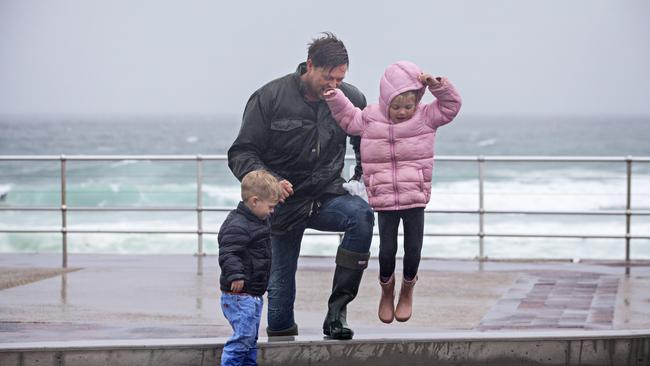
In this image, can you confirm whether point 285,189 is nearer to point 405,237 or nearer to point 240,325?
point 240,325

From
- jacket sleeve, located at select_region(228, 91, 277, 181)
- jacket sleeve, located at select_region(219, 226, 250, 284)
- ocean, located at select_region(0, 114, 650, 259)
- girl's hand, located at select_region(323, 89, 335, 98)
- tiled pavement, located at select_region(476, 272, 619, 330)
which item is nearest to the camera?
jacket sleeve, located at select_region(219, 226, 250, 284)

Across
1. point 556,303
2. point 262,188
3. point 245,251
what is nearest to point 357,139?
point 262,188

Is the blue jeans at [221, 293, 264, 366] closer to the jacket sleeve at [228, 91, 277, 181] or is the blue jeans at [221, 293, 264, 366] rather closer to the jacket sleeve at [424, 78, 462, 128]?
the jacket sleeve at [228, 91, 277, 181]

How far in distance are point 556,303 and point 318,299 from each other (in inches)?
77.4

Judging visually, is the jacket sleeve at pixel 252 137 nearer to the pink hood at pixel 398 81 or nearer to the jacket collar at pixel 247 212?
the jacket collar at pixel 247 212

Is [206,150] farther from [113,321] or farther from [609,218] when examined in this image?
[113,321]

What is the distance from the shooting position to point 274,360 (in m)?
7.18

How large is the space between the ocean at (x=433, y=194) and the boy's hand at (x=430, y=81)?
22.2ft

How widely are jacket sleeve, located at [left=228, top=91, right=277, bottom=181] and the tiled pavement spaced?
9.75 feet

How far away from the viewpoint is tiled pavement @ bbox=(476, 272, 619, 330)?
396 inches

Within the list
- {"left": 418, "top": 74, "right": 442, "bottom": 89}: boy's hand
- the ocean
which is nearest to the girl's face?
{"left": 418, "top": 74, "right": 442, "bottom": 89}: boy's hand

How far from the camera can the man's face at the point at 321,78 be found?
7.38 m

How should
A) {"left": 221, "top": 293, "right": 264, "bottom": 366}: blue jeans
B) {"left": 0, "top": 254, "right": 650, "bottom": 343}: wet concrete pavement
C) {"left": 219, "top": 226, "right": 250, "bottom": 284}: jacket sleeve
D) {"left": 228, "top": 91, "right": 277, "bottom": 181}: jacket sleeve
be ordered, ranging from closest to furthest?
{"left": 219, "top": 226, "right": 250, "bottom": 284}: jacket sleeve < {"left": 221, "top": 293, "right": 264, "bottom": 366}: blue jeans < {"left": 228, "top": 91, "right": 277, "bottom": 181}: jacket sleeve < {"left": 0, "top": 254, "right": 650, "bottom": 343}: wet concrete pavement

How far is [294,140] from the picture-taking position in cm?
759
